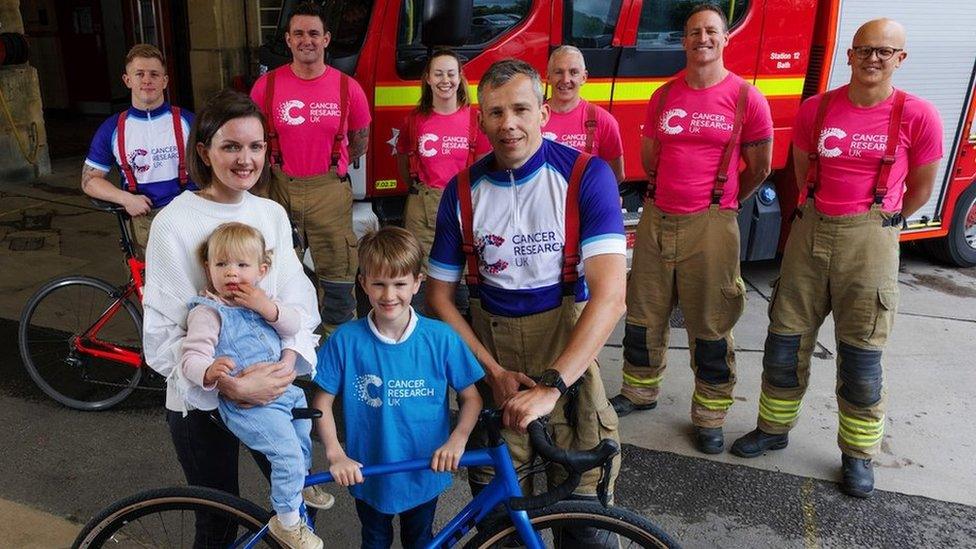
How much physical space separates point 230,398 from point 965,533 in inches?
120

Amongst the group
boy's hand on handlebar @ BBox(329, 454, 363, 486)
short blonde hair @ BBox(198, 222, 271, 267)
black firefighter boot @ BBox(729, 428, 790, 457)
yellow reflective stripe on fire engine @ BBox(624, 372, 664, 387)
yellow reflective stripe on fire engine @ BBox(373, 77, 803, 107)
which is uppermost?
yellow reflective stripe on fire engine @ BBox(373, 77, 803, 107)

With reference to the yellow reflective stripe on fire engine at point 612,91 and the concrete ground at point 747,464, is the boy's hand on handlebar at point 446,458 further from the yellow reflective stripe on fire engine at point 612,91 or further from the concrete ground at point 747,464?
the yellow reflective stripe on fire engine at point 612,91

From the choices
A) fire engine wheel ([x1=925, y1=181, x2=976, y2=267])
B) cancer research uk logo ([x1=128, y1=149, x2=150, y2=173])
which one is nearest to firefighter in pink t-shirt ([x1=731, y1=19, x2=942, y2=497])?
cancer research uk logo ([x1=128, y1=149, x2=150, y2=173])

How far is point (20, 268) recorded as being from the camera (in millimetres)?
6129

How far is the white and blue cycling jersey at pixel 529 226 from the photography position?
7.58 ft

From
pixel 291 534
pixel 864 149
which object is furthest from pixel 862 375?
pixel 291 534

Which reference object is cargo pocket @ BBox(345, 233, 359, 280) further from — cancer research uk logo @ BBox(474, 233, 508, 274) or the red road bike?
cancer research uk logo @ BBox(474, 233, 508, 274)

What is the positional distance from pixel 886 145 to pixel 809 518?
1.63 m

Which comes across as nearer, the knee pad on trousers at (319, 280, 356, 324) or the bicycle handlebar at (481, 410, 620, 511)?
the bicycle handlebar at (481, 410, 620, 511)

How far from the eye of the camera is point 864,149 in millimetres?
3367

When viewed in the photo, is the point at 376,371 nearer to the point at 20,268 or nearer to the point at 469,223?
the point at 469,223

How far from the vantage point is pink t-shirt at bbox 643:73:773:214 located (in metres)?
3.69

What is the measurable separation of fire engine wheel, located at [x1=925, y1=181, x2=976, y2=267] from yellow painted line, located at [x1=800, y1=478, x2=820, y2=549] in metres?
3.89

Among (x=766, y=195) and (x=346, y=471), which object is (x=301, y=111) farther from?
(x=766, y=195)
